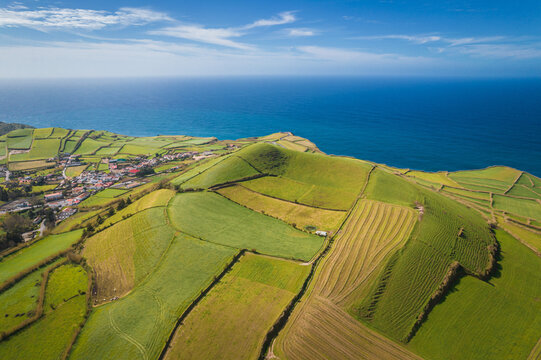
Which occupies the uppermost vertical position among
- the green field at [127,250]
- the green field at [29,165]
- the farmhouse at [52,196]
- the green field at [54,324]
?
the green field at [127,250]

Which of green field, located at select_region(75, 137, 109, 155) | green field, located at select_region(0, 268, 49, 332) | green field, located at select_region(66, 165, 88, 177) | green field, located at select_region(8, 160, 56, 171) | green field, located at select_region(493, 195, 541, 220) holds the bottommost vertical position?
green field, located at select_region(8, 160, 56, 171)

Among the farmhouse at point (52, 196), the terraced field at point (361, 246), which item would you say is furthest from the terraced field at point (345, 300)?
the farmhouse at point (52, 196)

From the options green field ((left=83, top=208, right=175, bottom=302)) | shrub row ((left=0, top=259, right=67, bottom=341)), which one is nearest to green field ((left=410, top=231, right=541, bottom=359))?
green field ((left=83, top=208, right=175, bottom=302))

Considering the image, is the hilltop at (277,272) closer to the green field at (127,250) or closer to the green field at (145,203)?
the green field at (127,250)

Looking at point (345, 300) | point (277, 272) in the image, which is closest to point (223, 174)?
point (277, 272)

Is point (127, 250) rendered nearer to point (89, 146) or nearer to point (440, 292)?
point (440, 292)

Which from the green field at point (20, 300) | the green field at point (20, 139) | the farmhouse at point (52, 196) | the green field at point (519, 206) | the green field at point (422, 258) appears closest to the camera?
the green field at point (422, 258)

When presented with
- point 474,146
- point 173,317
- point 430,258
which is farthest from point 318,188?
point 474,146

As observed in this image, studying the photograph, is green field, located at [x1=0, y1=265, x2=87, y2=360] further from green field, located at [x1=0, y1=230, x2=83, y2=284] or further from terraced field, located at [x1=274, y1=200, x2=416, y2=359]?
terraced field, located at [x1=274, y1=200, x2=416, y2=359]
